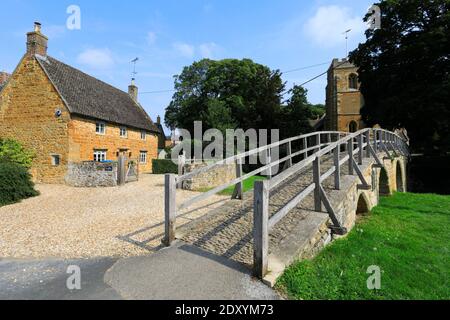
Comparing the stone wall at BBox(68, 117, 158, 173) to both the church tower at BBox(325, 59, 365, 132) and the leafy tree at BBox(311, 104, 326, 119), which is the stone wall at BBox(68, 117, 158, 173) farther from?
the church tower at BBox(325, 59, 365, 132)

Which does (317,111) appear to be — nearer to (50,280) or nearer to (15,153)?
(15,153)

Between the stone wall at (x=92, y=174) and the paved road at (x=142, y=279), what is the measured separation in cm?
1017

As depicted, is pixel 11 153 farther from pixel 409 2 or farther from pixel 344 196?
pixel 409 2

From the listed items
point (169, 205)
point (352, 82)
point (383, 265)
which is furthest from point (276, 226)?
point (352, 82)

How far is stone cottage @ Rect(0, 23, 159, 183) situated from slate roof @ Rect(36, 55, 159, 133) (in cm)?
5

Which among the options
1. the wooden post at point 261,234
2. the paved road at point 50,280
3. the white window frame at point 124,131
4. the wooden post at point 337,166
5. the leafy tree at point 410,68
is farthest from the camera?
the white window frame at point 124,131

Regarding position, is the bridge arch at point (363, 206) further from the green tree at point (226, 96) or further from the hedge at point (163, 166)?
the hedge at point (163, 166)

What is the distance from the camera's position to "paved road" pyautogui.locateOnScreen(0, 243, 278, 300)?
3648 mm

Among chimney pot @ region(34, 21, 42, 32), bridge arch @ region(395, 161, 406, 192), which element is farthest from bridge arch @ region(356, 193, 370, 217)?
chimney pot @ region(34, 21, 42, 32)

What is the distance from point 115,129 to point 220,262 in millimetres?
18773

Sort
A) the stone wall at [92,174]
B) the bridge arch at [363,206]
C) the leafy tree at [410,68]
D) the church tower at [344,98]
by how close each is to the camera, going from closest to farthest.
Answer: the bridge arch at [363,206], the stone wall at [92,174], the leafy tree at [410,68], the church tower at [344,98]

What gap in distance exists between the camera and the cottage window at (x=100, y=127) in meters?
19.0

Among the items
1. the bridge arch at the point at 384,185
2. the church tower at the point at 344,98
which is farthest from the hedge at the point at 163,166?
the church tower at the point at 344,98

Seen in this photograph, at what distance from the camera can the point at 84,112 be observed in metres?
17.6
